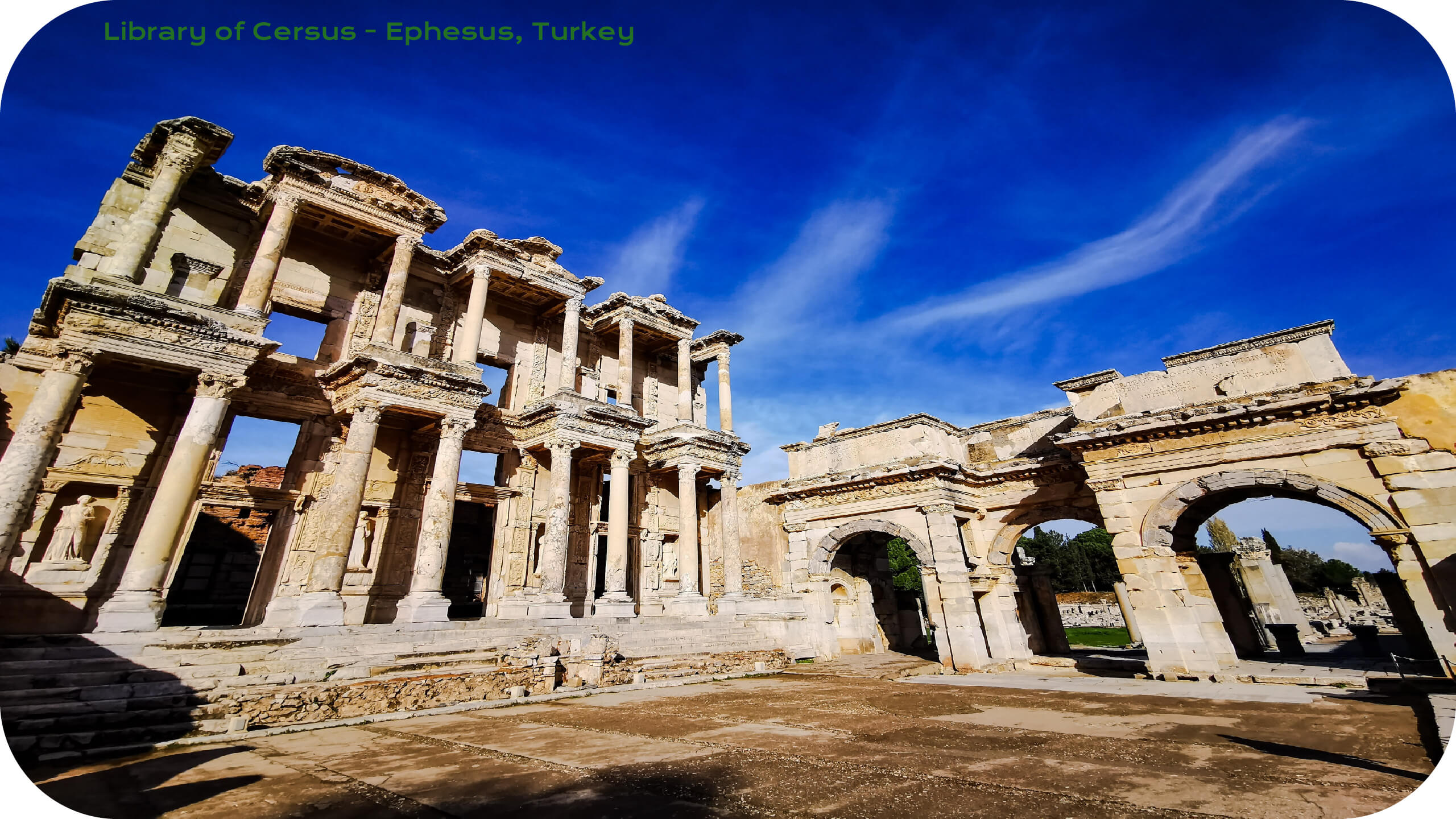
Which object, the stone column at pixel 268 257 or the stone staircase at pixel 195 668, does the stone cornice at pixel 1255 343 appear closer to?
the stone staircase at pixel 195 668

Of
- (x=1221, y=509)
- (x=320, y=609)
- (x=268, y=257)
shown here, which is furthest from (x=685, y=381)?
(x=1221, y=509)

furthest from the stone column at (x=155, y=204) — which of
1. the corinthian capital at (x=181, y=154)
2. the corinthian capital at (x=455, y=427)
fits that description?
A: the corinthian capital at (x=455, y=427)

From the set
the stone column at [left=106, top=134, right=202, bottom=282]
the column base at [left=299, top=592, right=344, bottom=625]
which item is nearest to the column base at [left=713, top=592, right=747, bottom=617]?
the column base at [left=299, top=592, right=344, bottom=625]

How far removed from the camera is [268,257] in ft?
47.4

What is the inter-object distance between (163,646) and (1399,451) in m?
22.8

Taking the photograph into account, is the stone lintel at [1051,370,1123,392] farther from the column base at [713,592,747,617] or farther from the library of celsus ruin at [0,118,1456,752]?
the column base at [713,592,747,617]

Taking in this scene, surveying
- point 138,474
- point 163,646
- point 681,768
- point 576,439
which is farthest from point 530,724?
point 138,474

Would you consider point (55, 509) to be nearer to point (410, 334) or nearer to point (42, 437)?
point (42, 437)

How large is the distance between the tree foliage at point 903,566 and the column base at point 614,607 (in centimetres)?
3651

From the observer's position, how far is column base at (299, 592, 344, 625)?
12.1 meters

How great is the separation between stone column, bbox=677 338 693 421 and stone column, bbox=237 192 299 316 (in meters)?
12.3

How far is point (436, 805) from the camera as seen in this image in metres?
4.30

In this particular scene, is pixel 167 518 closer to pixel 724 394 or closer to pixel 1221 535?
pixel 724 394

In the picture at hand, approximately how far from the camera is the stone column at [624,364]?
19.9 metres
